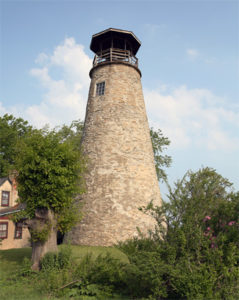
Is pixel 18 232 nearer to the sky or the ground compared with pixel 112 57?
nearer to the ground

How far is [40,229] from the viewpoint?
38.1 feet

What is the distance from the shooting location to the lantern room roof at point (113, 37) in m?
20.0

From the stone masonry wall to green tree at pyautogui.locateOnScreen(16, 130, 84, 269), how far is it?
140 inches

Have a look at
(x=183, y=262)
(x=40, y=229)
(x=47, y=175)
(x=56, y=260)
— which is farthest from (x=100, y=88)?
(x=183, y=262)

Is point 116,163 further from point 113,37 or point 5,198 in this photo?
point 5,198

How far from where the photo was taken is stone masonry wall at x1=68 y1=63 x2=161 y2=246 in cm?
1600

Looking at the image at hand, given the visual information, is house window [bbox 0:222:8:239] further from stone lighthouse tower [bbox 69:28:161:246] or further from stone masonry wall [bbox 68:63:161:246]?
stone lighthouse tower [bbox 69:28:161:246]

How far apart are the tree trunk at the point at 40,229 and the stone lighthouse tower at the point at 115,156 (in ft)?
14.6

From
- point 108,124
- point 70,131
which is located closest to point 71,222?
point 108,124

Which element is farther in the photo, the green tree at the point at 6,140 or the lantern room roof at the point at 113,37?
the green tree at the point at 6,140

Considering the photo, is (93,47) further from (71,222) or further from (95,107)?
(71,222)

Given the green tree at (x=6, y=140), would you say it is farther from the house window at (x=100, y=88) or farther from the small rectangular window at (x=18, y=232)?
the house window at (x=100, y=88)

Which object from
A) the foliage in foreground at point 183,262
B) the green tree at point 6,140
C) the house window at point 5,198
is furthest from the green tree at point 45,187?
the green tree at point 6,140

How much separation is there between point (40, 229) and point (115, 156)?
756 cm
